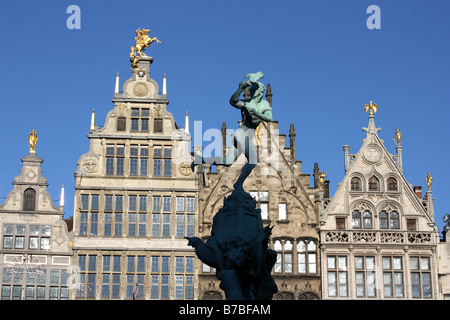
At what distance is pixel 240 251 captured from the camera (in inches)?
913

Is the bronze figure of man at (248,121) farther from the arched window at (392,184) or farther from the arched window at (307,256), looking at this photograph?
the arched window at (392,184)

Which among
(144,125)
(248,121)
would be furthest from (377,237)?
(248,121)

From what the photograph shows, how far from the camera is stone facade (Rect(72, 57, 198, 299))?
40281mm

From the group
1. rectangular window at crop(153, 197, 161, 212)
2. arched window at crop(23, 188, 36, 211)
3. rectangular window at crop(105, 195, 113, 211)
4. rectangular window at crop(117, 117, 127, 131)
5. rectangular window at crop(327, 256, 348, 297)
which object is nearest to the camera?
rectangular window at crop(327, 256, 348, 297)

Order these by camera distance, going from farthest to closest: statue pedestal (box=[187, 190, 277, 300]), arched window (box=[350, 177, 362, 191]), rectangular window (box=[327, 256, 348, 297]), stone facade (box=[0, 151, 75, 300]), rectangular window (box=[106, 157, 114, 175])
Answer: arched window (box=[350, 177, 362, 191]) → rectangular window (box=[106, 157, 114, 175]) → rectangular window (box=[327, 256, 348, 297]) → stone facade (box=[0, 151, 75, 300]) → statue pedestal (box=[187, 190, 277, 300])

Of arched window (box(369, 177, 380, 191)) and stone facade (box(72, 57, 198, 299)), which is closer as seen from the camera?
stone facade (box(72, 57, 198, 299))

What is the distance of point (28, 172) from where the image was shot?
41.5 metres

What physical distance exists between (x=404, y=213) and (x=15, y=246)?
17.2 m

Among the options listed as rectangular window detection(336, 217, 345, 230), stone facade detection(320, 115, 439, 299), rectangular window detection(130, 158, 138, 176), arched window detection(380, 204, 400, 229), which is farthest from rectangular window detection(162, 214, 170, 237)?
arched window detection(380, 204, 400, 229)

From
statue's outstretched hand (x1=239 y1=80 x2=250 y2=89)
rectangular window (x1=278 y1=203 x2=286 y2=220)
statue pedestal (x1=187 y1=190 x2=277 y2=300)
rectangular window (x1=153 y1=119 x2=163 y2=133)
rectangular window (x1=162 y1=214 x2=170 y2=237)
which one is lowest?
statue pedestal (x1=187 y1=190 x2=277 y2=300)

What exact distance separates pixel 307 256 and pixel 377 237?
10.6ft

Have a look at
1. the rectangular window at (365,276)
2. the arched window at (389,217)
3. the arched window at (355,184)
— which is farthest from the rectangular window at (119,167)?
the arched window at (389,217)

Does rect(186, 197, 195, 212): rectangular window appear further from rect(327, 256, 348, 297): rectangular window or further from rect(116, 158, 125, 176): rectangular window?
rect(327, 256, 348, 297): rectangular window
